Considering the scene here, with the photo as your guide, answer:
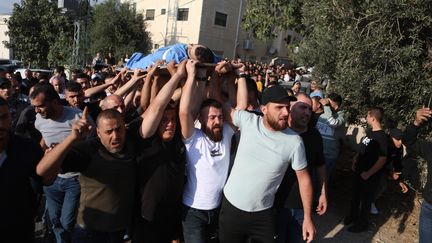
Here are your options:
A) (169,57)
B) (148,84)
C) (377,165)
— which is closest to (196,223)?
(148,84)

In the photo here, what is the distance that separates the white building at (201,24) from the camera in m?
27.2

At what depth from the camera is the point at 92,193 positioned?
288 cm

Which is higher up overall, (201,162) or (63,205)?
(201,162)

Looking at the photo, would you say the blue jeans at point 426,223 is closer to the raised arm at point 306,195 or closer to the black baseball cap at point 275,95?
the raised arm at point 306,195

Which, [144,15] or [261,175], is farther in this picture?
[144,15]

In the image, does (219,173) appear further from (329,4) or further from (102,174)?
(329,4)

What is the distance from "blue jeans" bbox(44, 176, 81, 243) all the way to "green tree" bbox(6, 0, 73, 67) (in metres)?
20.0

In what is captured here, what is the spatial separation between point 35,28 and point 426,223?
2370cm

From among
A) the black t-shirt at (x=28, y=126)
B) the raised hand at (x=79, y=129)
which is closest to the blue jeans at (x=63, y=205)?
the black t-shirt at (x=28, y=126)

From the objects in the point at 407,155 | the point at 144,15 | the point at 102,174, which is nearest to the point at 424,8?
the point at 407,155

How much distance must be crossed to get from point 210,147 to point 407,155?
140 inches

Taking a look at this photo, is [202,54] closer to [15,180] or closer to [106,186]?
[106,186]

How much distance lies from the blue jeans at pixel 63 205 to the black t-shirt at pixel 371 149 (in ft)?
12.0

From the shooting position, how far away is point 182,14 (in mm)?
28219
